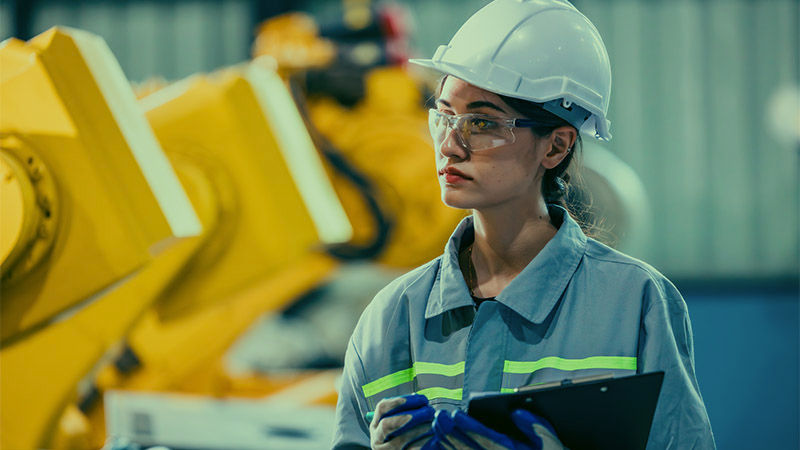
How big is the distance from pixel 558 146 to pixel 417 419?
0.52 m

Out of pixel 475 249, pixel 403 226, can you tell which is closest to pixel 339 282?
pixel 403 226

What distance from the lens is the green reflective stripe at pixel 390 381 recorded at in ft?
4.66

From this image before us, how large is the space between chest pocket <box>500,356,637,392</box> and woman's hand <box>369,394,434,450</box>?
0.15 m

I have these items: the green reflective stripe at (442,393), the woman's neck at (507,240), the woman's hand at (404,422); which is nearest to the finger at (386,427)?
the woman's hand at (404,422)

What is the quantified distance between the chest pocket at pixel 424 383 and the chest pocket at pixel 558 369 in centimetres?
7

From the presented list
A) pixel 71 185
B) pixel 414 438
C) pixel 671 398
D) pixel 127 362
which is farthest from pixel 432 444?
pixel 127 362

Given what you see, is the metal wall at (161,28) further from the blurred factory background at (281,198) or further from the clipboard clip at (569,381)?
the clipboard clip at (569,381)

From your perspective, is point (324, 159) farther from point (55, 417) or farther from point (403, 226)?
point (55, 417)

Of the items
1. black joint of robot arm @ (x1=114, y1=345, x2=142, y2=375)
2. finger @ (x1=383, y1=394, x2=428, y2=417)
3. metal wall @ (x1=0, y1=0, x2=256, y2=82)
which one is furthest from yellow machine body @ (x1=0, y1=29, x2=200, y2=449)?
metal wall @ (x1=0, y1=0, x2=256, y2=82)

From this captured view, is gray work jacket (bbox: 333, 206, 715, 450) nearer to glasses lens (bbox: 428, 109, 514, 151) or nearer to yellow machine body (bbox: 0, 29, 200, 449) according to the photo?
glasses lens (bbox: 428, 109, 514, 151)

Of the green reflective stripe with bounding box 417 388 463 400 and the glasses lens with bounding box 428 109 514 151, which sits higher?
the glasses lens with bounding box 428 109 514 151

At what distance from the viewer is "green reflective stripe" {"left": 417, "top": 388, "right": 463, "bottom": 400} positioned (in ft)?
4.47

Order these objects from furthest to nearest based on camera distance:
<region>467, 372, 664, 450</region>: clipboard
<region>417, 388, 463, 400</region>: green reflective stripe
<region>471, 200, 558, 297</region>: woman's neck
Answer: <region>471, 200, 558, 297</region>: woman's neck
<region>417, 388, 463, 400</region>: green reflective stripe
<region>467, 372, 664, 450</region>: clipboard

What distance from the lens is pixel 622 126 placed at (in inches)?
296
